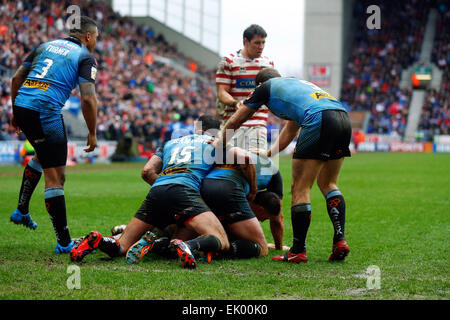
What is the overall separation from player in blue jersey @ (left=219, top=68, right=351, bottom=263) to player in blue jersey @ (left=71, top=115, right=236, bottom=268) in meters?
0.44

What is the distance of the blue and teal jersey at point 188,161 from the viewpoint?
17.3 feet

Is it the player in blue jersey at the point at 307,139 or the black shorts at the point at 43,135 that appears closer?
the player in blue jersey at the point at 307,139

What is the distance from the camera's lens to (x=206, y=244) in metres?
4.78

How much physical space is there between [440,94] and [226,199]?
130ft

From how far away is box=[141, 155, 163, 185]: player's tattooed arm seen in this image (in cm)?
580

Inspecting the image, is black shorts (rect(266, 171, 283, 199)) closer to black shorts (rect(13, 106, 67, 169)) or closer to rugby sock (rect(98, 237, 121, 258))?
rugby sock (rect(98, 237, 121, 258))

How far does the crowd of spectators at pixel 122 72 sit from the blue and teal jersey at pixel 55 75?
12261 mm

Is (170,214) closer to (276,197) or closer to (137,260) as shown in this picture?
(137,260)

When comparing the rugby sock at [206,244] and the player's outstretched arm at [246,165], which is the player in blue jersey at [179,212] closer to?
the rugby sock at [206,244]

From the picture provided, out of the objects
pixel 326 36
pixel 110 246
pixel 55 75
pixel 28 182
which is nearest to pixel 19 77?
pixel 55 75

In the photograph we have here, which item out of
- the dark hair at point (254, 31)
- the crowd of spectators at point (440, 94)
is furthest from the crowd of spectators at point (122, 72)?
the crowd of spectators at point (440, 94)

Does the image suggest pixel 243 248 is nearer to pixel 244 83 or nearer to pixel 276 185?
pixel 276 185

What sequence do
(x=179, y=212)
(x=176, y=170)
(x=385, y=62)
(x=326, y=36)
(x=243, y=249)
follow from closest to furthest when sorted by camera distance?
(x=179, y=212), (x=243, y=249), (x=176, y=170), (x=326, y=36), (x=385, y=62)
